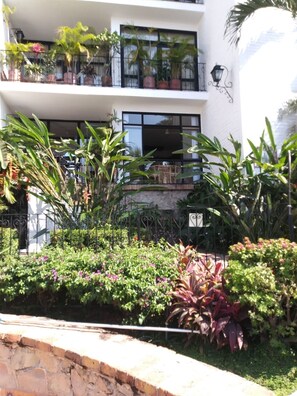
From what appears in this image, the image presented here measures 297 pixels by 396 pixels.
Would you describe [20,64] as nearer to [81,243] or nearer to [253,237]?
[81,243]

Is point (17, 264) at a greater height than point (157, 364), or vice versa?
point (17, 264)

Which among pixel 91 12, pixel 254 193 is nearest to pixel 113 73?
pixel 91 12

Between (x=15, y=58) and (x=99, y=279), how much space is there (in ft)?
28.1

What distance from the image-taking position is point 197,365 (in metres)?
3.11

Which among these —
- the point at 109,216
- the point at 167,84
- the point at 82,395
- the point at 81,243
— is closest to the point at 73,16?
the point at 167,84

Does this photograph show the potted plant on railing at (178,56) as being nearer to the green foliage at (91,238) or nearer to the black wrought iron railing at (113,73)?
the black wrought iron railing at (113,73)

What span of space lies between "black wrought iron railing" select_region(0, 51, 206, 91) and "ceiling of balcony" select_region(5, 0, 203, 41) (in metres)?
1.27

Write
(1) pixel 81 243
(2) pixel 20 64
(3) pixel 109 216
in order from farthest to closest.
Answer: (2) pixel 20 64, (3) pixel 109 216, (1) pixel 81 243

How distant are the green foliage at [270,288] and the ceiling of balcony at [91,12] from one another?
10.0m

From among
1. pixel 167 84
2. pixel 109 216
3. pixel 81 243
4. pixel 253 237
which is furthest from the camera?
pixel 167 84

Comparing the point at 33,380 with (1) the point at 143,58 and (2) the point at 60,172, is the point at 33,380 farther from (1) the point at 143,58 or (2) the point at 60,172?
(1) the point at 143,58

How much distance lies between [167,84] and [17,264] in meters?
8.53

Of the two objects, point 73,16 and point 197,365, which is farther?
point 73,16

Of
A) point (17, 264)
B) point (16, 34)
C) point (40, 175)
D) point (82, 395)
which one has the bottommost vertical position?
point (82, 395)
